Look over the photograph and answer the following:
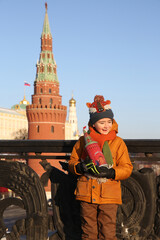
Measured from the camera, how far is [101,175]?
2141mm

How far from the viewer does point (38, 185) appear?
2.68 metres

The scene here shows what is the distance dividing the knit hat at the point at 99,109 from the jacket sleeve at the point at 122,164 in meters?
0.26

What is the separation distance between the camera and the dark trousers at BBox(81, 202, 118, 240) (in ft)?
7.50

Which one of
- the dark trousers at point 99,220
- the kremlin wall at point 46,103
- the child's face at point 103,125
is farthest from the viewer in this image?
the kremlin wall at point 46,103

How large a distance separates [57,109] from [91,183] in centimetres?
3930

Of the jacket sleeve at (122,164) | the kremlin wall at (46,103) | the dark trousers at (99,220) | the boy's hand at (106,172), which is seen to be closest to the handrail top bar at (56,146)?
the jacket sleeve at (122,164)

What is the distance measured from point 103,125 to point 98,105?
0.17 meters

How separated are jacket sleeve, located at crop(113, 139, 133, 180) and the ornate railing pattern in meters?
0.19

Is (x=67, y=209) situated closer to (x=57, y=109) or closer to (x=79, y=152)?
(x=79, y=152)

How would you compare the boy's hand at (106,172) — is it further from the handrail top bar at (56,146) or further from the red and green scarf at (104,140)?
the handrail top bar at (56,146)

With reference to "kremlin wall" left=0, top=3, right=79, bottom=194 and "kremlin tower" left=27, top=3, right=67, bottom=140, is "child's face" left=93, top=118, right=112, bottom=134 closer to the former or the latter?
"kremlin wall" left=0, top=3, right=79, bottom=194

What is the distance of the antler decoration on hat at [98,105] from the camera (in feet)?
7.89

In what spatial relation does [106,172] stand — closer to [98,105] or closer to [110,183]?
[110,183]

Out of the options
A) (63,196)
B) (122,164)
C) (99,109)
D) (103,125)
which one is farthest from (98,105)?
(63,196)
